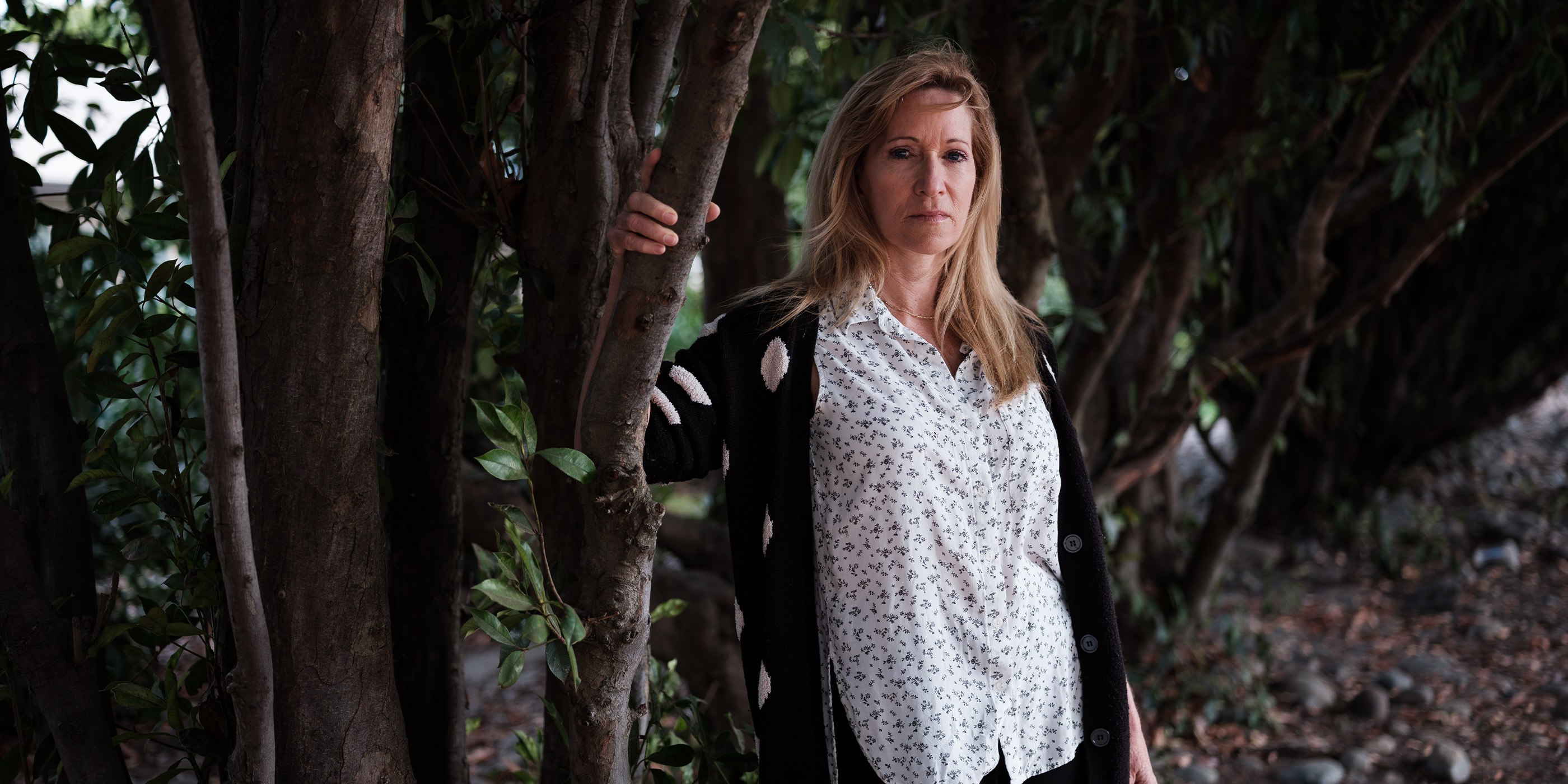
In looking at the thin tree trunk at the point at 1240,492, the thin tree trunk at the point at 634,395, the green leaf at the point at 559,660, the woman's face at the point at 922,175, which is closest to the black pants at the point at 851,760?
the thin tree trunk at the point at 634,395

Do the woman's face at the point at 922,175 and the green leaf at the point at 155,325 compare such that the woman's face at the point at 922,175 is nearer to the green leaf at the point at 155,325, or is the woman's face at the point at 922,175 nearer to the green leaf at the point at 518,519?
the green leaf at the point at 518,519

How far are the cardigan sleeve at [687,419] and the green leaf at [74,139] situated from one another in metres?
0.82

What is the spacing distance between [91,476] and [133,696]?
24cm

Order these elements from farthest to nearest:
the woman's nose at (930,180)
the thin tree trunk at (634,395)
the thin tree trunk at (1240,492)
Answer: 1. the thin tree trunk at (1240,492)
2. the woman's nose at (930,180)
3. the thin tree trunk at (634,395)

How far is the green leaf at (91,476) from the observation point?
3.75 feet

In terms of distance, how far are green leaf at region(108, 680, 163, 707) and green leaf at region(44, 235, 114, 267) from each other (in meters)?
0.47

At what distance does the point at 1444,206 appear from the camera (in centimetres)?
269

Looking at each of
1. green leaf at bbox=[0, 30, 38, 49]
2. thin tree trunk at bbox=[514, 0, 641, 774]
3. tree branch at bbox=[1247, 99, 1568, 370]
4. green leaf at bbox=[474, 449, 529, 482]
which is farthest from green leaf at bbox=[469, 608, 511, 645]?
tree branch at bbox=[1247, 99, 1568, 370]

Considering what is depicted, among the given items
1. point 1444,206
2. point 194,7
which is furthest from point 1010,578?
point 1444,206

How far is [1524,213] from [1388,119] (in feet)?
4.64

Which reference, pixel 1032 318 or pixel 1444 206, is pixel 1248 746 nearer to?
pixel 1444 206

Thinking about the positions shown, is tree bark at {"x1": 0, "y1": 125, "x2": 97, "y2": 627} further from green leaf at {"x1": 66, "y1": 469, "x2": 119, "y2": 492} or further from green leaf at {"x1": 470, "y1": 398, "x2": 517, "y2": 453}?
green leaf at {"x1": 470, "y1": 398, "x2": 517, "y2": 453}

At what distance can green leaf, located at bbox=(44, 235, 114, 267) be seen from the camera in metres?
1.16

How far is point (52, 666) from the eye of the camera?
3.77ft
